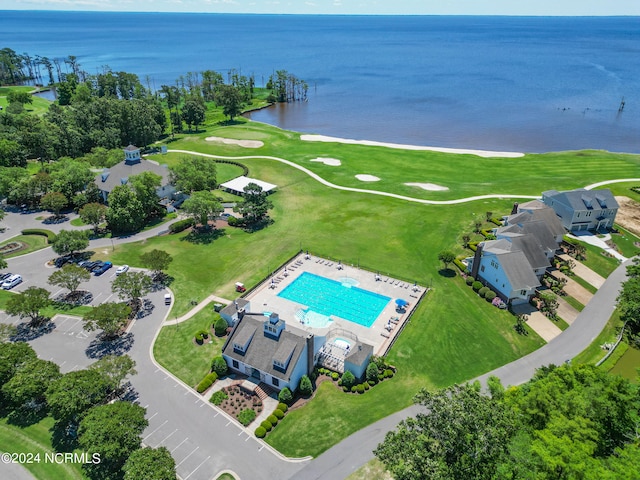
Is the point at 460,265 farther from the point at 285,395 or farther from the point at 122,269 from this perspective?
the point at 122,269

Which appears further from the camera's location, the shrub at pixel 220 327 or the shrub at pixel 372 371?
the shrub at pixel 220 327

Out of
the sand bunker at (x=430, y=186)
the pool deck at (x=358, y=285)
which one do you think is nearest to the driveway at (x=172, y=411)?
the pool deck at (x=358, y=285)

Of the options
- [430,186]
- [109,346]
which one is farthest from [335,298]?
[430,186]

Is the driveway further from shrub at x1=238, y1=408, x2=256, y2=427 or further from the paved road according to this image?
the paved road

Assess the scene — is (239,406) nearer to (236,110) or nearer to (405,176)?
(405,176)

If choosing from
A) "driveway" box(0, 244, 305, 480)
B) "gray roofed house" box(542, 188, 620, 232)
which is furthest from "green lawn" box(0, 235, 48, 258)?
"gray roofed house" box(542, 188, 620, 232)

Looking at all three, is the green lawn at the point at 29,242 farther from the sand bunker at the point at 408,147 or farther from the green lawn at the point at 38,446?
the sand bunker at the point at 408,147
